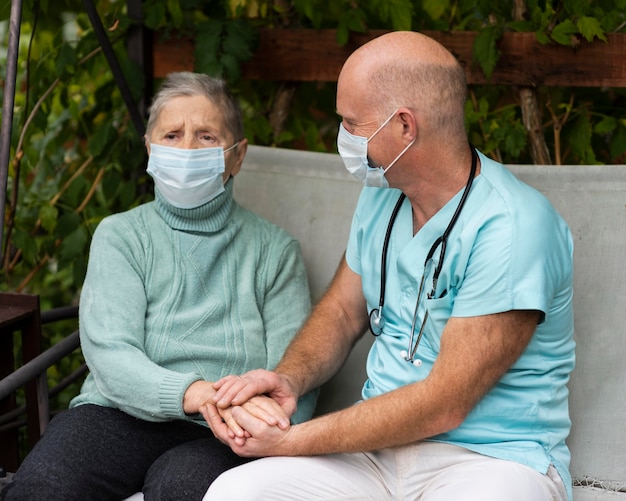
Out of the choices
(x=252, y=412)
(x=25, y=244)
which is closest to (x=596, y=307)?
(x=252, y=412)

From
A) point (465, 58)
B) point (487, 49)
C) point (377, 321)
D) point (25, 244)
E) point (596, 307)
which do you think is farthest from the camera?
point (25, 244)

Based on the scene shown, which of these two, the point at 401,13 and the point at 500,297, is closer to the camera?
the point at 500,297

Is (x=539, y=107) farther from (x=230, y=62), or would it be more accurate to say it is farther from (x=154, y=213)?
(x=154, y=213)

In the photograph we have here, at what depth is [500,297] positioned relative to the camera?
2115mm

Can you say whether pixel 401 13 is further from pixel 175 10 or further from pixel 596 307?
pixel 596 307

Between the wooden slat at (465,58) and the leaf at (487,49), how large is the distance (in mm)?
59

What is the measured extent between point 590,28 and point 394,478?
4.82 feet

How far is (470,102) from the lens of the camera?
10.8 ft

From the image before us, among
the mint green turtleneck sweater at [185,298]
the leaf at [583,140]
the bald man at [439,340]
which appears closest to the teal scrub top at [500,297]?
the bald man at [439,340]

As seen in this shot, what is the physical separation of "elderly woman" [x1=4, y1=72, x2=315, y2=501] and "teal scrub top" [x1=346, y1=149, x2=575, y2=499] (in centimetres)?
44

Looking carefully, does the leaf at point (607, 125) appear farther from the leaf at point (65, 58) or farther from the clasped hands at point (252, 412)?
the leaf at point (65, 58)

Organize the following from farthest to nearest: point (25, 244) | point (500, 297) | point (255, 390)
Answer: point (25, 244), point (255, 390), point (500, 297)

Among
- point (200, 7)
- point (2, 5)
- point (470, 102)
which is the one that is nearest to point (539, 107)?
point (470, 102)

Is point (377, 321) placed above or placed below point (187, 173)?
below
